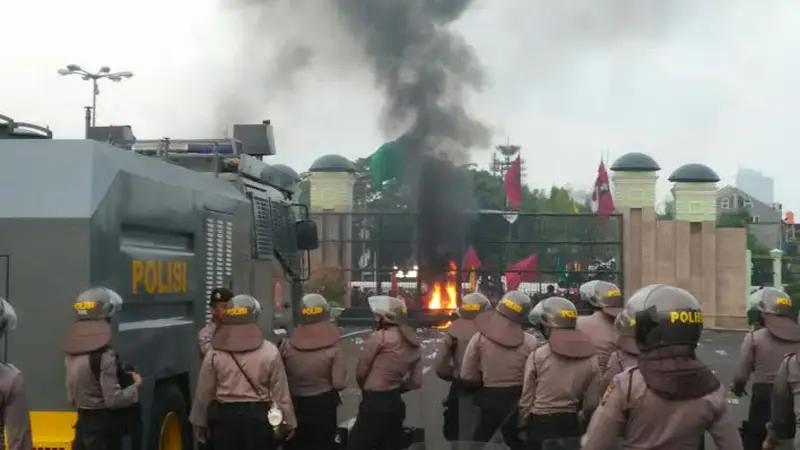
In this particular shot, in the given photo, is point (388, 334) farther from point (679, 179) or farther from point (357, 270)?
point (679, 179)

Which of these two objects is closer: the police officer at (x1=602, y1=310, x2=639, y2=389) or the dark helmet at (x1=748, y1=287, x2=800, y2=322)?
the police officer at (x1=602, y1=310, x2=639, y2=389)

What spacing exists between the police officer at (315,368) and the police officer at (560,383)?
1656 mm

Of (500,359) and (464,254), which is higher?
(464,254)

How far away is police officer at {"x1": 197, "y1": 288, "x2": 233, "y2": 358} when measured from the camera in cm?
704

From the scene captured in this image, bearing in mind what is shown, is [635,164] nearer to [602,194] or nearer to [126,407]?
[602,194]

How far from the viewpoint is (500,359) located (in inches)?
297

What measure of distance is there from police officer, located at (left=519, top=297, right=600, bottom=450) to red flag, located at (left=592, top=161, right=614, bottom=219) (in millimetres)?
25185

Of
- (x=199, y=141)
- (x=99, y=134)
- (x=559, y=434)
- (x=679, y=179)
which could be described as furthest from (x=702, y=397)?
(x=679, y=179)

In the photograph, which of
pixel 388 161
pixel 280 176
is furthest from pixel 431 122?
pixel 280 176

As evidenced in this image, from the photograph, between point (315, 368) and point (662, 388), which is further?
point (315, 368)

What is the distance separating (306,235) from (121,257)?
4146mm

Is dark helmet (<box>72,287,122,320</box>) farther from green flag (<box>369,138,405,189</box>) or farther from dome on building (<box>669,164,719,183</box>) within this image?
dome on building (<box>669,164,719,183</box>)

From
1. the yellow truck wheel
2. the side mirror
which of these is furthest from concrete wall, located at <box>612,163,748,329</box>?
the yellow truck wheel

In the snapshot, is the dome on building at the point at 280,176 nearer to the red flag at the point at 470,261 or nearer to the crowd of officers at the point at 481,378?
the crowd of officers at the point at 481,378
